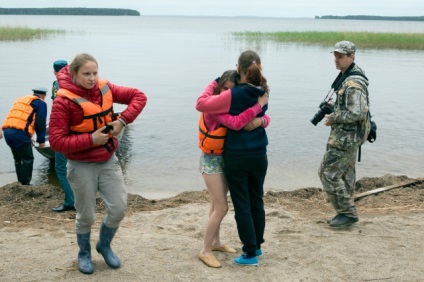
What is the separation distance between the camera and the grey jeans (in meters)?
4.36

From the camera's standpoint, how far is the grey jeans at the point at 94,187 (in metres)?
4.36

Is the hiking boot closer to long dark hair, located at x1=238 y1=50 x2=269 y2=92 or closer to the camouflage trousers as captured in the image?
the camouflage trousers

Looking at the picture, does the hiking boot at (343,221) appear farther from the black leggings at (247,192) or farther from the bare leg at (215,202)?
the bare leg at (215,202)

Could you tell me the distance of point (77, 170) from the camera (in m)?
4.35

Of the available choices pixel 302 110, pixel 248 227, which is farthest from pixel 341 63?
pixel 302 110

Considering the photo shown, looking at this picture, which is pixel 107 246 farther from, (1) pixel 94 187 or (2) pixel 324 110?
(2) pixel 324 110

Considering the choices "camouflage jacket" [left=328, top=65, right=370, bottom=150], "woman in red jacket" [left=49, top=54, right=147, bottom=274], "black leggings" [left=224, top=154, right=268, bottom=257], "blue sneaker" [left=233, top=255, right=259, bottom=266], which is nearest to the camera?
"woman in red jacket" [left=49, top=54, right=147, bottom=274]

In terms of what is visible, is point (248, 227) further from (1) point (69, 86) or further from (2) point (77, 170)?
(1) point (69, 86)

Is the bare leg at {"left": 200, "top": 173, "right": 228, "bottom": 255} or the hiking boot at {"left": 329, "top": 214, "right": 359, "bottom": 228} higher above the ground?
the bare leg at {"left": 200, "top": 173, "right": 228, "bottom": 255}

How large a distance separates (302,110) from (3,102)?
972 cm

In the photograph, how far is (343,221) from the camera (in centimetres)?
605

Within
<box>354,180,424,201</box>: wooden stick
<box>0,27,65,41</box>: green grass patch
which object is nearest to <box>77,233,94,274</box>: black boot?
<box>354,180,424,201</box>: wooden stick

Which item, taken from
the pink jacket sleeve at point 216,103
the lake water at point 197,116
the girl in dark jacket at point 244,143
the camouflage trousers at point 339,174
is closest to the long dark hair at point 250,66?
the girl in dark jacket at point 244,143

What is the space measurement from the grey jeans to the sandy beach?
0.51m
